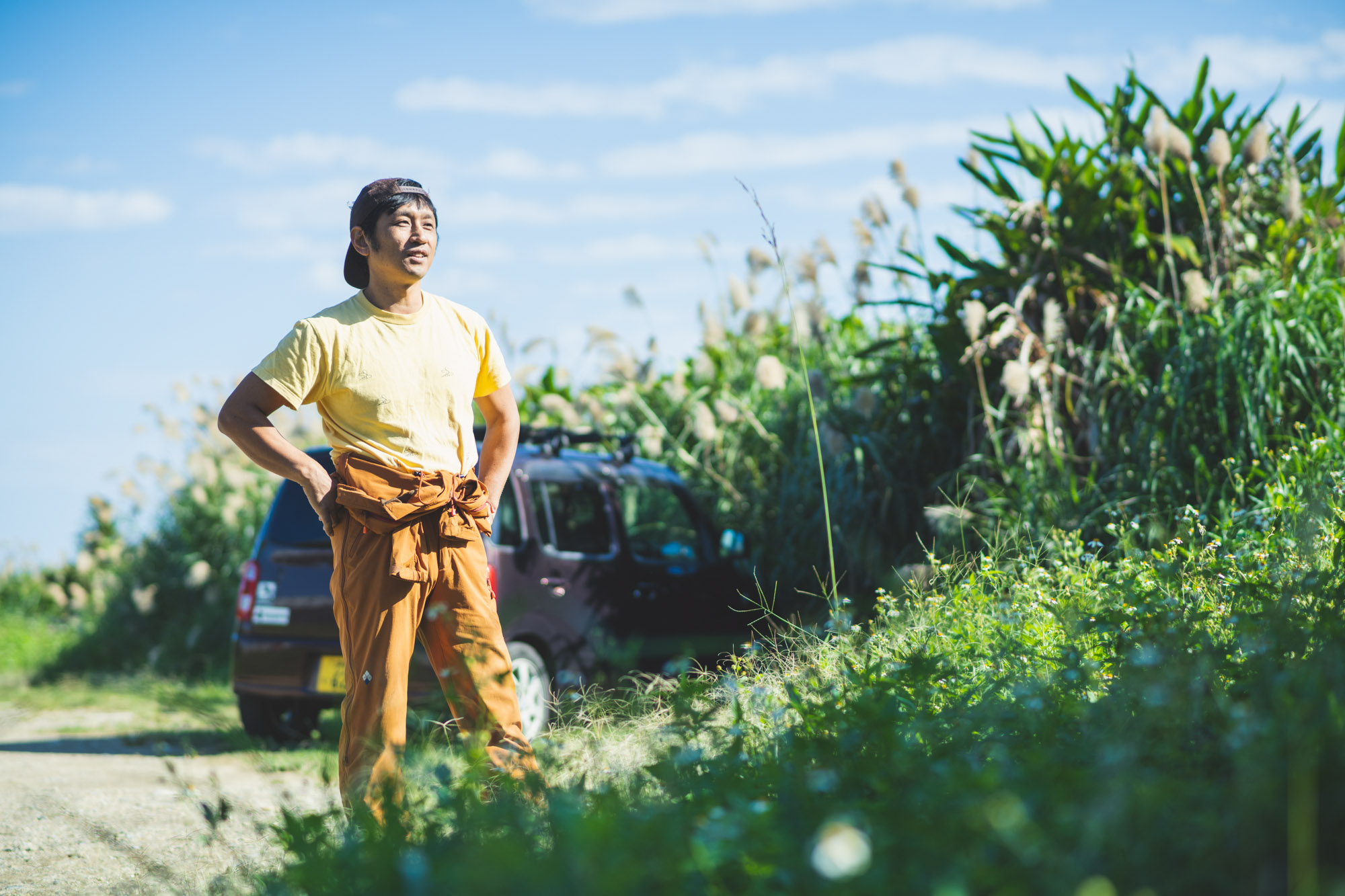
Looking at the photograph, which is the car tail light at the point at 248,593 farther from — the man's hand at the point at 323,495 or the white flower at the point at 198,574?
the white flower at the point at 198,574

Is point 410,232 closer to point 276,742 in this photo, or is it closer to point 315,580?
point 315,580

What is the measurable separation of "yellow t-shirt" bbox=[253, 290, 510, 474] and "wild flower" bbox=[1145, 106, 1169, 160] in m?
4.85

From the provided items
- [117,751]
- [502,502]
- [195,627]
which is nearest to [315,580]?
[502,502]

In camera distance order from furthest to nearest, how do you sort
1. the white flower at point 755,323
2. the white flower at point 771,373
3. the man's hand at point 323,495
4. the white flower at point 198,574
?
the white flower at point 198,574 < the white flower at point 755,323 < the white flower at point 771,373 < the man's hand at point 323,495

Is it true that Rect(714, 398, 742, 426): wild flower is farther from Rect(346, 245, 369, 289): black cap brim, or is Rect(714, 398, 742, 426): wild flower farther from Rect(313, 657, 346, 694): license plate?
Rect(346, 245, 369, 289): black cap brim

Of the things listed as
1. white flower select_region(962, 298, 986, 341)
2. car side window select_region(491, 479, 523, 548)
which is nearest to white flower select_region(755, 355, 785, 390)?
white flower select_region(962, 298, 986, 341)

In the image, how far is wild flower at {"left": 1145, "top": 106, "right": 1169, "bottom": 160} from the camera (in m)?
6.56

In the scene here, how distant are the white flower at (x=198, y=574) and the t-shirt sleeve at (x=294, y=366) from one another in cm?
719

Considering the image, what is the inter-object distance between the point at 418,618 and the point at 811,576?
14.3 feet

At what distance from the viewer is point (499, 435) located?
12.8ft

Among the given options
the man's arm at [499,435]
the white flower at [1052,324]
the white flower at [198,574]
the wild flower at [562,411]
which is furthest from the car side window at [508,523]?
the white flower at [198,574]

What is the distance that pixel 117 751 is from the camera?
6.80 meters

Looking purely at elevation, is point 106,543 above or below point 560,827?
below

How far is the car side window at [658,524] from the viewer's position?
660 centimetres
